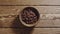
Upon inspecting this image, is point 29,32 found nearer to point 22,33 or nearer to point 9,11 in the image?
point 22,33

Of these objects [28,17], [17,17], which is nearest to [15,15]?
[17,17]

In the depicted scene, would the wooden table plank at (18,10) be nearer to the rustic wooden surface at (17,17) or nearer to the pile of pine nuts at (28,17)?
the rustic wooden surface at (17,17)

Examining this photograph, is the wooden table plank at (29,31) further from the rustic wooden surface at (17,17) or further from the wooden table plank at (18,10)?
the wooden table plank at (18,10)

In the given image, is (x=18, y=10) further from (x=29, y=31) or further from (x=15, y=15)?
(x=29, y=31)

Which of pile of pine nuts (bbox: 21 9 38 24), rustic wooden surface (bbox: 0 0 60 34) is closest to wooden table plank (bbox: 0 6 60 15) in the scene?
rustic wooden surface (bbox: 0 0 60 34)

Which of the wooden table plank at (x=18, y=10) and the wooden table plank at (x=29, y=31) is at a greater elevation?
the wooden table plank at (x=18, y=10)

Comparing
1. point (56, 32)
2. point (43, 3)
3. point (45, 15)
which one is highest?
point (43, 3)

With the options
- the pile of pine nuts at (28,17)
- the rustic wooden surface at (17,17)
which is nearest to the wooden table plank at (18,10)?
the rustic wooden surface at (17,17)

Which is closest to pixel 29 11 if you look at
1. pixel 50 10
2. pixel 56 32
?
pixel 50 10
